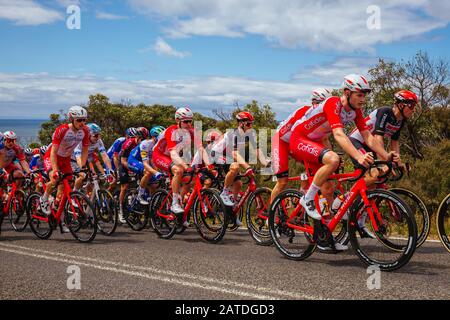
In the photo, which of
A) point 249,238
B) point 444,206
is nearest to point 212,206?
point 249,238

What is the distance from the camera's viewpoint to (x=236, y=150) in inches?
377

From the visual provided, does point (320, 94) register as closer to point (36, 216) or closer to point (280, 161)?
point (280, 161)

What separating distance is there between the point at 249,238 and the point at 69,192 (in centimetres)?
327

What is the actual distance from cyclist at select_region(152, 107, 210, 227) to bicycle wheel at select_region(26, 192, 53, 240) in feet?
7.83

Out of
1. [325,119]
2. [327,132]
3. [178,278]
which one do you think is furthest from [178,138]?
[178,278]

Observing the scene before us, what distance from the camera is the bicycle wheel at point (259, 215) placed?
8312 mm

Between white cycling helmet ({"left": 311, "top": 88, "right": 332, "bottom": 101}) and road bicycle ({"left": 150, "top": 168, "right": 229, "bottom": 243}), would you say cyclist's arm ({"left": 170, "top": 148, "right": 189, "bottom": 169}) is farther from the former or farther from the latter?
white cycling helmet ({"left": 311, "top": 88, "right": 332, "bottom": 101})

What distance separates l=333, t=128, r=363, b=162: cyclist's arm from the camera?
5.88m

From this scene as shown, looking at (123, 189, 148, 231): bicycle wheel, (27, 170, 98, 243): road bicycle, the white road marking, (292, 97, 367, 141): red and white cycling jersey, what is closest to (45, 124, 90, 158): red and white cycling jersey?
(27, 170, 98, 243): road bicycle

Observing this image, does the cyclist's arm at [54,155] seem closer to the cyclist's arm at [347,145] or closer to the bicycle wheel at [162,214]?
the bicycle wheel at [162,214]

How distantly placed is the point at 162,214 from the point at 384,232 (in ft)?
15.2

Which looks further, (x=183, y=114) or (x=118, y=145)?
(x=118, y=145)

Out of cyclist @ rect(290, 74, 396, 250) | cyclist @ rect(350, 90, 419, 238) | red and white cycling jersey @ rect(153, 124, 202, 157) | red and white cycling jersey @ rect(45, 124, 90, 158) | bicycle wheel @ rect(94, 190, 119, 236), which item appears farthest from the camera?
bicycle wheel @ rect(94, 190, 119, 236)

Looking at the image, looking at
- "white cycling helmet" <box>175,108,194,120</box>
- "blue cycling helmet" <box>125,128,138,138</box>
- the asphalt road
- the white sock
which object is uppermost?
"white cycling helmet" <box>175,108,194,120</box>
